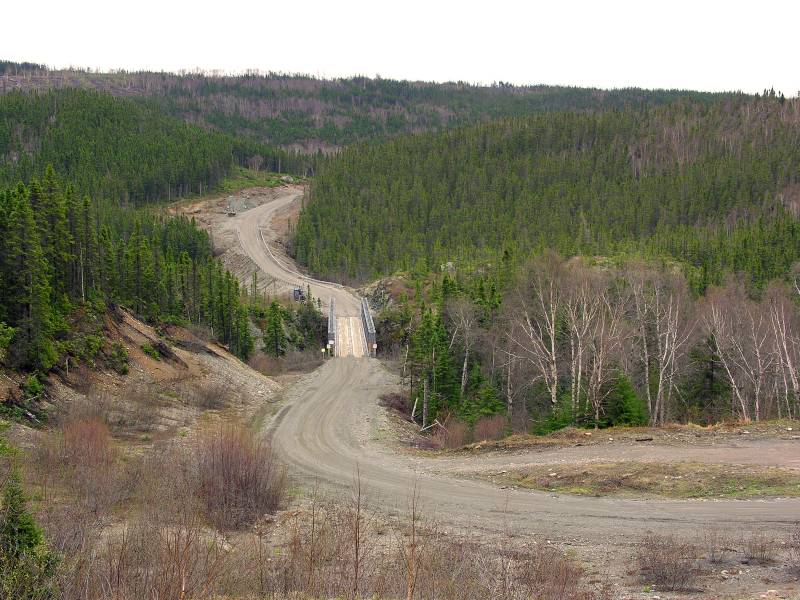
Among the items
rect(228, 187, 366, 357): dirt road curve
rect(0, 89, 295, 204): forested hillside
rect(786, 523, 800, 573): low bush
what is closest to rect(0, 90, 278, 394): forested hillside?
rect(0, 89, 295, 204): forested hillside

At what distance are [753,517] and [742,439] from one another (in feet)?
24.5

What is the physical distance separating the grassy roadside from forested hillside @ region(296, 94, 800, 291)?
5459 cm

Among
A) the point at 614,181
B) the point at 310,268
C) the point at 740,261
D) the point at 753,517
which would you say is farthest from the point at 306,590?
the point at 614,181

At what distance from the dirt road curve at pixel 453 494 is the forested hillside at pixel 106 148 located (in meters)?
107

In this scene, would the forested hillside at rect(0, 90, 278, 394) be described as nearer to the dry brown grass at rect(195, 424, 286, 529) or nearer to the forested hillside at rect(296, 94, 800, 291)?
the dry brown grass at rect(195, 424, 286, 529)

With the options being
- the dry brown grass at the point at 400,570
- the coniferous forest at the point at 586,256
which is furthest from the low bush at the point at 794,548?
the coniferous forest at the point at 586,256

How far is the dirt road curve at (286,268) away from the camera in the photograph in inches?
2709

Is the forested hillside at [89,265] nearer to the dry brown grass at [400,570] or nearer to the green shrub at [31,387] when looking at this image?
the green shrub at [31,387]

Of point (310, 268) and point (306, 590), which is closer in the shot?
point (306, 590)

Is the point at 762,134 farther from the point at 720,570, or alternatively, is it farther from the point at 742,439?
the point at 720,570

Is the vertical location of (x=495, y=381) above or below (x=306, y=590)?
below

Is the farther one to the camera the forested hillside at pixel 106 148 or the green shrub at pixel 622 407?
the forested hillside at pixel 106 148

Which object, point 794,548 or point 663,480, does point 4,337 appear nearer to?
point 663,480

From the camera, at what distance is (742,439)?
81.3ft
